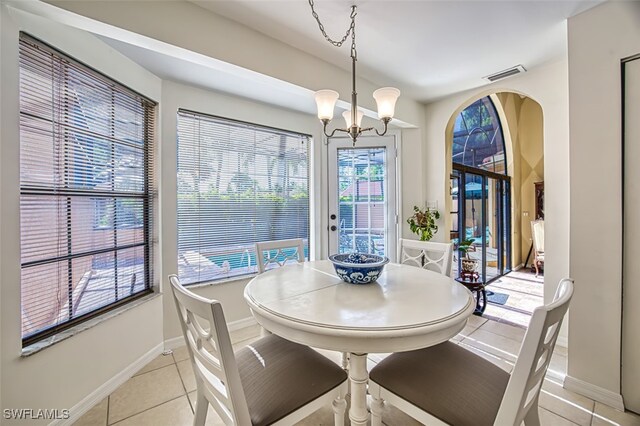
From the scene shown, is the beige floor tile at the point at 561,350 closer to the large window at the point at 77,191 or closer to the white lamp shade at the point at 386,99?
the white lamp shade at the point at 386,99

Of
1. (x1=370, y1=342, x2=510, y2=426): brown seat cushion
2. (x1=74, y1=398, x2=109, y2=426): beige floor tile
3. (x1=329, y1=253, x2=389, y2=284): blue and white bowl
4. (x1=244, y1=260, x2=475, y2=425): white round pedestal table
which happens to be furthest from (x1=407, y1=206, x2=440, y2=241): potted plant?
(x1=74, y1=398, x2=109, y2=426): beige floor tile

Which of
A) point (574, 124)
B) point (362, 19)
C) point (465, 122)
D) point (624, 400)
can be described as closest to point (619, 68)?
point (574, 124)

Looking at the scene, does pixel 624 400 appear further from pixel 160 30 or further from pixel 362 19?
pixel 160 30

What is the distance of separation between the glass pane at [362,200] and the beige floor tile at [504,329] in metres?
1.30

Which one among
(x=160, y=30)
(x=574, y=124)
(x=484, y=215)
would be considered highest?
(x=160, y=30)

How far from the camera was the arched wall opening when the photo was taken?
16.2 feet

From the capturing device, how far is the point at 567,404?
1.71m

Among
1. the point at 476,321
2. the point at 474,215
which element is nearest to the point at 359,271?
the point at 476,321

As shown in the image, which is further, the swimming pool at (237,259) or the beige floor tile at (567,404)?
the swimming pool at (237,259)

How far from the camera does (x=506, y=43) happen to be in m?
2.13

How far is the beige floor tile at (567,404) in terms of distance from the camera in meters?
1.60

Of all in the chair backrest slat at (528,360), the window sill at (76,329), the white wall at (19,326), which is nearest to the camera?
the chair backrest slat at (528,360)

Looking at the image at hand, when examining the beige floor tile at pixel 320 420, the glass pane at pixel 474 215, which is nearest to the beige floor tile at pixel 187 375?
the beige floor tile at pixel 320 420

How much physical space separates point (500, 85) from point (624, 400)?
8.85 ft
